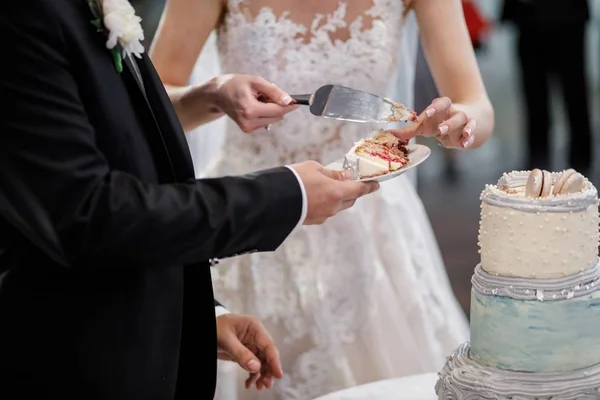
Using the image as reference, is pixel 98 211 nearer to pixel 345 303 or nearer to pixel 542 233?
pixel 542 233

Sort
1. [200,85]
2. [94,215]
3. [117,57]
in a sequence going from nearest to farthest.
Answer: [94,215]
[117,57]
[200,85]

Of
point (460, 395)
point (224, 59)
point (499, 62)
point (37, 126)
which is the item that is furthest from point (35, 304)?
point (499, 62)

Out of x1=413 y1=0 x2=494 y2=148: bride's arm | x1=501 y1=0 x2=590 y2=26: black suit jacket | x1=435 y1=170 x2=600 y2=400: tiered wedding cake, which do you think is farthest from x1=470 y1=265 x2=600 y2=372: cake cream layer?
x1=501 y1=0 x2=590 y2=26: black suit jacket

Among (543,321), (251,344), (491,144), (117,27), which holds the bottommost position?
(491,144)

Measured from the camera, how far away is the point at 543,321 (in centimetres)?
167

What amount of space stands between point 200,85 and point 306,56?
0.38m

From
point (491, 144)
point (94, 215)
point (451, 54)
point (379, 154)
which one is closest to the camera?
point (94, 215)

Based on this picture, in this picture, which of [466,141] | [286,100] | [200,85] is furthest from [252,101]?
[466,141]

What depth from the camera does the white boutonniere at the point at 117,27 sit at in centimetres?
150

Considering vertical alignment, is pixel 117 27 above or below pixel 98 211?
above

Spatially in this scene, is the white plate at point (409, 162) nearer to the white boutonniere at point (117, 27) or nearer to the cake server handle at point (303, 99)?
the cake server handle at point (303, 99)

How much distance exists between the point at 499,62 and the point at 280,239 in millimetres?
8902

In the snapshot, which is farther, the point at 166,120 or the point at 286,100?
the point at 286,100

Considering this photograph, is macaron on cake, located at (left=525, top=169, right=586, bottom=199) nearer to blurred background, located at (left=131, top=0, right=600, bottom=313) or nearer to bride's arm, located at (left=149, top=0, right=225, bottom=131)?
bride's arm, located at (left=149, top=0, right=225, bottom=131)
